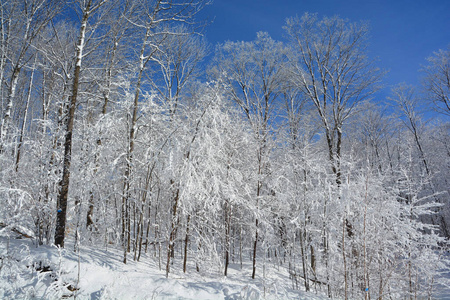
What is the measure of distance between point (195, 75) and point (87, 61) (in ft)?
19.3

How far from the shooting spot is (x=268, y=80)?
14.2 meters

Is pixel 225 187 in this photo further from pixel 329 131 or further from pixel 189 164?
pixel 329 131

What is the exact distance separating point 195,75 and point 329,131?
26.5 ft

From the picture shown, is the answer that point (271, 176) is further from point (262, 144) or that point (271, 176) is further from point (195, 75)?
point (195, 75)

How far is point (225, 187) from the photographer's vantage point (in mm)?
7809

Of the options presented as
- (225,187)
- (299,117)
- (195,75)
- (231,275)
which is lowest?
(231,275)

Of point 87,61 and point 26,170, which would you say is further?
point 87,61

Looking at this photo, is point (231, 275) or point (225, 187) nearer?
point (225, 187)

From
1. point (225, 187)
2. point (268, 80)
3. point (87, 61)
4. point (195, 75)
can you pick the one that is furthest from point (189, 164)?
point (268, 80)

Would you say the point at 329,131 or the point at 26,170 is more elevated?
the point at 329,131

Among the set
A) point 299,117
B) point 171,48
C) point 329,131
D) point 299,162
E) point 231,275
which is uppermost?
point 171,48

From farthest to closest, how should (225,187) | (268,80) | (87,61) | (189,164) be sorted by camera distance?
(268,80), (87,61), (225,187), (189,164)

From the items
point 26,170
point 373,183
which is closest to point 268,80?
point 373,183

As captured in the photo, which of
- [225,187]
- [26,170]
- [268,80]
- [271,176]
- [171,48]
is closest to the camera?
[26,170]
